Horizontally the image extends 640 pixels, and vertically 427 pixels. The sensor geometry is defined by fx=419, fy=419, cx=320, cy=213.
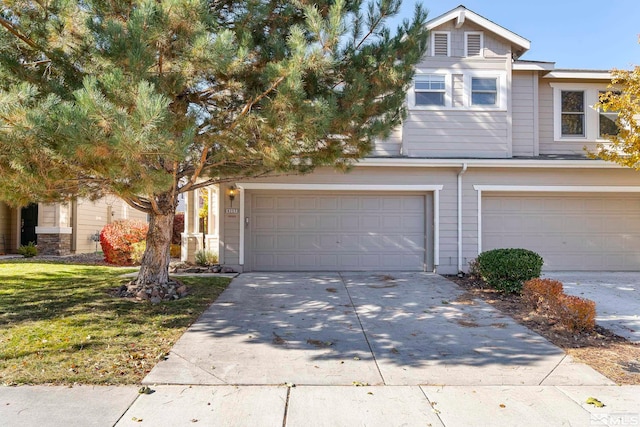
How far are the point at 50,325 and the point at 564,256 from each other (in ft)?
35.5

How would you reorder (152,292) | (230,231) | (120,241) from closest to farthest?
1. (152,292)
2. (230,231)
3. (120,241)

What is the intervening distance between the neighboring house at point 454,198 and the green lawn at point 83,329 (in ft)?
8.83

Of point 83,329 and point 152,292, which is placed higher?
point 152,292

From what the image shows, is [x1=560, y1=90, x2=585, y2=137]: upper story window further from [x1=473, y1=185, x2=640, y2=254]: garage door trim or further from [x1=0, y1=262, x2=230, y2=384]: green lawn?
[x1=0, y1=262, x2=230, y2=384]: green lawn

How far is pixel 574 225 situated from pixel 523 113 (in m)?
3.10

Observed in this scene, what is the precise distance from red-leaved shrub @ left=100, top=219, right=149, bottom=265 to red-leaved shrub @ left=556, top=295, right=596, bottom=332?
10129 millimetres

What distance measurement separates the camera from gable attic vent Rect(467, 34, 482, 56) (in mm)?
10625

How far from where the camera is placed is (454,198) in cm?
1024

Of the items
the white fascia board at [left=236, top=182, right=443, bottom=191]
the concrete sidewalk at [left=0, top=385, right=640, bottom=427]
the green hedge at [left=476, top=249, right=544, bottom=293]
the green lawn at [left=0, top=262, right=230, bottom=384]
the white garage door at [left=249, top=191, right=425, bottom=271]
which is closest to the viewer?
the concrete sidewalk at [left=0, top=385, right=640, bottom=427]

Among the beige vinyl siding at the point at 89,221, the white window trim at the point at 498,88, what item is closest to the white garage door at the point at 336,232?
the white window trim at the point at 498,88

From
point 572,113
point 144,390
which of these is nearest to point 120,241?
point 144,390

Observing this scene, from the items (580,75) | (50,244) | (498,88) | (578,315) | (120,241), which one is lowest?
(578,315)

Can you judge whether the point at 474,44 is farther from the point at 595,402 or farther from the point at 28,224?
the point at 28,224

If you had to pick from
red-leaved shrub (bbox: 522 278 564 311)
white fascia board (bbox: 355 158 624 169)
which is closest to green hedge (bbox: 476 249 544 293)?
red-leaved shrub (bbox: 522 278 564 311)
